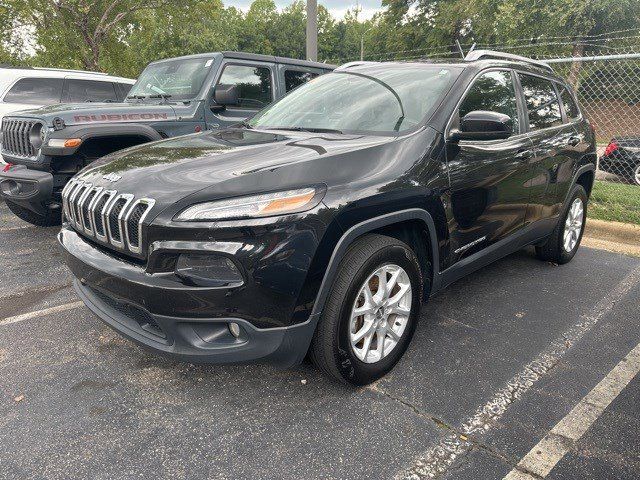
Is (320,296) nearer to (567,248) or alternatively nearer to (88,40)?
(567,248)

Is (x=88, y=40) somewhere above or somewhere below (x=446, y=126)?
above

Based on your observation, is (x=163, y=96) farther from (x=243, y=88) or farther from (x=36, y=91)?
(x=36, y=91)

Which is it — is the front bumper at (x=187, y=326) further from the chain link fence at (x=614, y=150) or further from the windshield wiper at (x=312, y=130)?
the chain link fence at (x=614, y=150)

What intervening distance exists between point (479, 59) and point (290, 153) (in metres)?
1.77

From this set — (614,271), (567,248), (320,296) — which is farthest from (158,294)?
(614,271)

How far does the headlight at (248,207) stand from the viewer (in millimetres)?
2027

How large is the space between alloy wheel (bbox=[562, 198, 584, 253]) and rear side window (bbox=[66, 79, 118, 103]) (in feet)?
23.0

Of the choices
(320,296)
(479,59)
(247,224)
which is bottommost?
(320,296)

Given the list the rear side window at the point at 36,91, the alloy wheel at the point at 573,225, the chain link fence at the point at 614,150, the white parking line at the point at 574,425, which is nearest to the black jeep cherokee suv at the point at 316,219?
the white parking line at the point at 574,425

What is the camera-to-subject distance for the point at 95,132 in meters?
4.41

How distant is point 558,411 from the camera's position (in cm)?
242

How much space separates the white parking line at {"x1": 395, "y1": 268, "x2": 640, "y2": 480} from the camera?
2053 mm

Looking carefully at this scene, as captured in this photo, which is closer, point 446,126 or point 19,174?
point 446,126

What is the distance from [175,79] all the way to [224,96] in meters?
0.93
